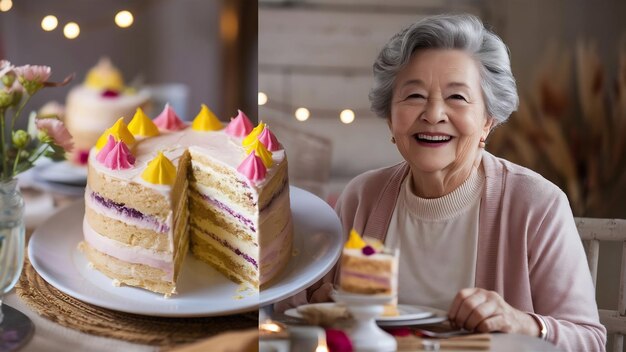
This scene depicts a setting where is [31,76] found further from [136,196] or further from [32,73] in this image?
[136,196]

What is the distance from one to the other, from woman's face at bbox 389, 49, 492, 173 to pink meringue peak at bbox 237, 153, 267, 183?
0.18 m

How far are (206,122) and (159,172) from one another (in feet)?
0.59

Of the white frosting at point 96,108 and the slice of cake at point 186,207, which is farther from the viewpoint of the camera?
the white frosting at point 96,108

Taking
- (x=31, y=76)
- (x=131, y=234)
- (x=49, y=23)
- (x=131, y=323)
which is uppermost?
(x=49, y=23)

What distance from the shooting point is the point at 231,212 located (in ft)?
3.44

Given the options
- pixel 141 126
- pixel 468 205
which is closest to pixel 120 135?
pixel 141 126

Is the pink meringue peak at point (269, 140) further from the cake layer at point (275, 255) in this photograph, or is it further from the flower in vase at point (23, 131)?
the flower in vase at point (23, 131)

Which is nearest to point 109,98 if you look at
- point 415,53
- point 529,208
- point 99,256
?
point 99,256

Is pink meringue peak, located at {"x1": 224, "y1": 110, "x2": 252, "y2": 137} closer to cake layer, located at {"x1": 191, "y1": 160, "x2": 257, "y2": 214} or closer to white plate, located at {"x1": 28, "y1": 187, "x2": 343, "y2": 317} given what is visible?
cake layer, located at {"x1": 191, "y1": 160, "x2": 257, "y2": 214}

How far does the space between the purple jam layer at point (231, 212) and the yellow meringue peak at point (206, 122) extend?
118 millimetres

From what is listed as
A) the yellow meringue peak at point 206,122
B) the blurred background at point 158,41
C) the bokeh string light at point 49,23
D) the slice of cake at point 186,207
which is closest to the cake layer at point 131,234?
the slice of cake at point 186,207

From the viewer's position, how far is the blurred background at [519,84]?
0.87 meters

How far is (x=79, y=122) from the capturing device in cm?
135

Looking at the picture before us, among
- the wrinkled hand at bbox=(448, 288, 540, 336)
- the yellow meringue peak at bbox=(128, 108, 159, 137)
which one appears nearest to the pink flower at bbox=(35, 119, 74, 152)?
the yellow meringue peak at bbox=(128, 108, 159, 137)
